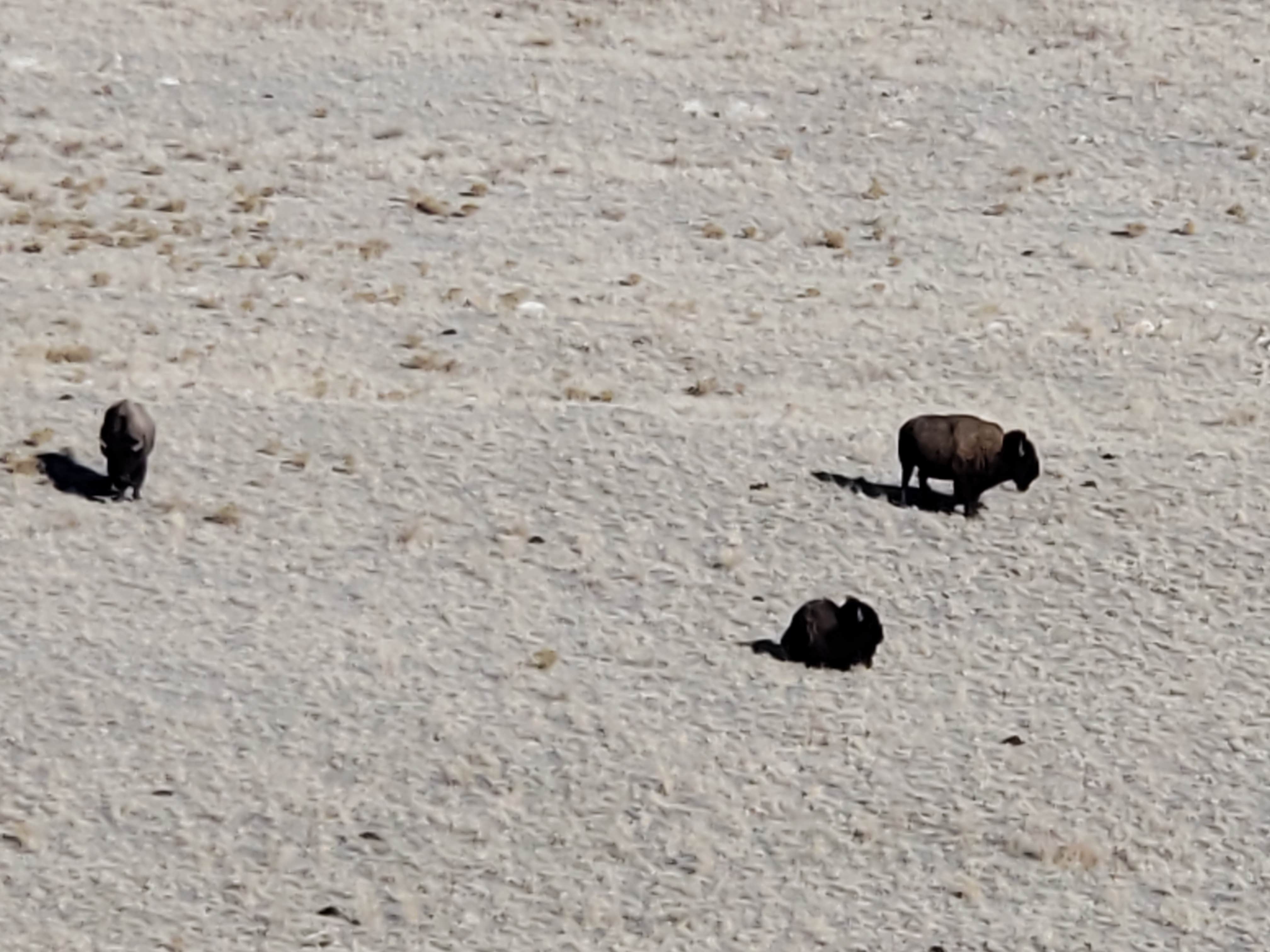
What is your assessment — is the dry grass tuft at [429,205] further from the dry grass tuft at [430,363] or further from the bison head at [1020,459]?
the bison head at [1020,459]

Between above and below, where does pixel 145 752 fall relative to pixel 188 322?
below

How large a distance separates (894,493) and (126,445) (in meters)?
6.99

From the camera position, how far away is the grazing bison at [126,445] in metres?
22.2

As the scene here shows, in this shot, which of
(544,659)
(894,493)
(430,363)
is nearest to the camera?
(544,659)

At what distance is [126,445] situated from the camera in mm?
22203

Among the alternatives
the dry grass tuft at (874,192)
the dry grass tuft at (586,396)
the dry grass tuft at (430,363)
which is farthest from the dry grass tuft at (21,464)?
the dry grass tuft at (874,192)

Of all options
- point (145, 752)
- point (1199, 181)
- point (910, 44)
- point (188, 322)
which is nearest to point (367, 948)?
point (145, 752)

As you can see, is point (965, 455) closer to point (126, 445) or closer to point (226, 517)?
point (226, 517)

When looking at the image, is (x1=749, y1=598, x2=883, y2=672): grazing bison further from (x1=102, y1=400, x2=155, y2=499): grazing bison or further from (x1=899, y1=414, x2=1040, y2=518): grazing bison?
(x1=102, y1=400, x2=155, y2=499): grazing bison

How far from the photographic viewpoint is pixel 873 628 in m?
20.2

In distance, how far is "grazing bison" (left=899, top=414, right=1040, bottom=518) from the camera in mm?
22984

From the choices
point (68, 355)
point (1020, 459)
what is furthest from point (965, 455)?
point (68, 355)

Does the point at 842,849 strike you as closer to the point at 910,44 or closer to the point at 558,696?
the point at 558,696

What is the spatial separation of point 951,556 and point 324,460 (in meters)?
5.85
